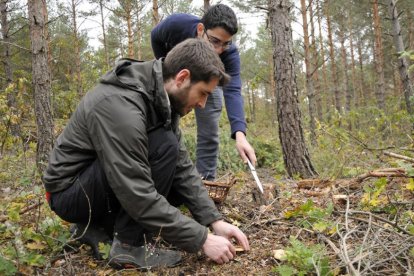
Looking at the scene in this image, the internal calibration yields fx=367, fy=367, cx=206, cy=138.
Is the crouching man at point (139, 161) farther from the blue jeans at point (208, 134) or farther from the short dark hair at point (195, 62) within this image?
the blue jeans at point (208, 134)

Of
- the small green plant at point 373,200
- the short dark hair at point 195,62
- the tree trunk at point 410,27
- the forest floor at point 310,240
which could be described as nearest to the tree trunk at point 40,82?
the forest floor at point 310,240

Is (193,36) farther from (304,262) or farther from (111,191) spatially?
(304,262)

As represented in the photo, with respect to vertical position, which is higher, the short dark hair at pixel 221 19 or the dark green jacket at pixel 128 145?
the short dark hair at pixel 221 19

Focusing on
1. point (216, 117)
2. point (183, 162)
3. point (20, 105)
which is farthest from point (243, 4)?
point (183, 162)

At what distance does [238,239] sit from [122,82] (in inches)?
43.9

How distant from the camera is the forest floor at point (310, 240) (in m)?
1.86

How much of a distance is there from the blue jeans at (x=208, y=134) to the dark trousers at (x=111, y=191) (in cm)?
141

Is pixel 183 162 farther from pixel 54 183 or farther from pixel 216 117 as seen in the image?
pixel 216 117

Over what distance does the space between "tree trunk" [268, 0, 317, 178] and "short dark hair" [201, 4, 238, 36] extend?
82.2 inches

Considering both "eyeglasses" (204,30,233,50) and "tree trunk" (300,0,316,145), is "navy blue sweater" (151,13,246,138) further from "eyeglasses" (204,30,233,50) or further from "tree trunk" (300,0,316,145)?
"tree trunk" (300,0,316,145)

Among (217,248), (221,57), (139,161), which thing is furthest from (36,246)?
(221,57)

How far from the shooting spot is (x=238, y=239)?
2.16 metres

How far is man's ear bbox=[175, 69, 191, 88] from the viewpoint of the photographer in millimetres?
2018

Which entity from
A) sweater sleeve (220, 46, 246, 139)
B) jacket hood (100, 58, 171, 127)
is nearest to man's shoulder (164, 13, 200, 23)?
sweater sleeve (220, 46, 246, 139)
